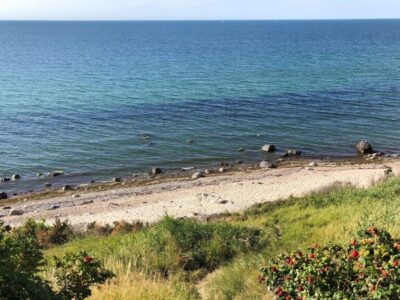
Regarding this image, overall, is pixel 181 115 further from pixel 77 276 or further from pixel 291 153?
pixel 77 276

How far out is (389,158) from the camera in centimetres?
3969

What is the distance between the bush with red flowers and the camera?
6.95 m

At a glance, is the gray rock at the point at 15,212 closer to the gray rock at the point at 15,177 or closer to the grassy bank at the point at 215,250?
the gray rock at the point at 15,177

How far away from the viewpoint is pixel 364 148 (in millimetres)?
40750

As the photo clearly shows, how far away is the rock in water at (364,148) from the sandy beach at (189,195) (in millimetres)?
3798

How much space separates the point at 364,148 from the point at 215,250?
2962 cm

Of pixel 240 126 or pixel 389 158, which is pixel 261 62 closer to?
pixel 240 126

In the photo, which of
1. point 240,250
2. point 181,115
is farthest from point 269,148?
point 240,250

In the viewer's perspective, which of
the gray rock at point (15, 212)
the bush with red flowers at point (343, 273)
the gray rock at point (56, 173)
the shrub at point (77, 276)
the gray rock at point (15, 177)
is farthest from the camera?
the gray rock at point (56, 173)

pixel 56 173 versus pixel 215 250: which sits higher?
pixel 215 250

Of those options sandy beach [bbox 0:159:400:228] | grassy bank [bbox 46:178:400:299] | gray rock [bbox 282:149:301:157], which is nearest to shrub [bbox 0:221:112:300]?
grassy bank [bbox 46:178:400:299]

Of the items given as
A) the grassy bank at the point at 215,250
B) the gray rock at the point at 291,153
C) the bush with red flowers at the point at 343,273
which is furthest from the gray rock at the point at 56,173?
the bush with red flowers at the point at 343,273

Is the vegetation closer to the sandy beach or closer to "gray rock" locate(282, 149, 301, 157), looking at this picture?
the sandy beach

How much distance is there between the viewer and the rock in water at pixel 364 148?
134 feet
